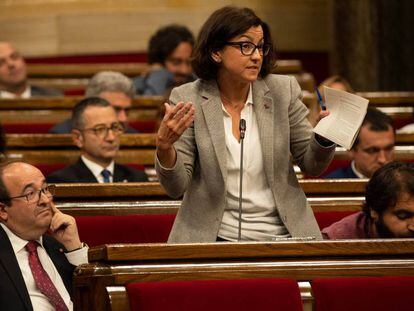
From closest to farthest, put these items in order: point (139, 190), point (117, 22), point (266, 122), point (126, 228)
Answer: point (266, 122)
point (126, 228)
point (139, 190)
point (117, 22)

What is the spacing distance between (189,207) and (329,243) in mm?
451

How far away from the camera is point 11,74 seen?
5.49 metres

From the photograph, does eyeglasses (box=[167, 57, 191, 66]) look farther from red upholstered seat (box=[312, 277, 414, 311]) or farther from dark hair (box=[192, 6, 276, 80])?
red upholstered seat (box=[312, 277, 414, 311])

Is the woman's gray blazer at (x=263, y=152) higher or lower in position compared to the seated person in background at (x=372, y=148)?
higher

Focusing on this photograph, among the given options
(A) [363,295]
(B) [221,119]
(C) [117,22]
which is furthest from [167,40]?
(A) [363,295]

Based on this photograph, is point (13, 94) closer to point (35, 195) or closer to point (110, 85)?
point (110, 85)

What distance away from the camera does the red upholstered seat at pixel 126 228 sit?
3100mm

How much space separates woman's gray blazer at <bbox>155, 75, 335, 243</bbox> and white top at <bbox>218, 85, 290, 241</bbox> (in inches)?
1.0

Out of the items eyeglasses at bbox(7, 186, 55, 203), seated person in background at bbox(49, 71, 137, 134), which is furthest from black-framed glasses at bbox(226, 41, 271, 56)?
seated person in background at bbox(49, 71, 137, 134)

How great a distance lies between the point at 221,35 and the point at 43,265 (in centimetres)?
74

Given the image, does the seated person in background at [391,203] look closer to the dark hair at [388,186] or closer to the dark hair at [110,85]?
the dark hair at [388,186]

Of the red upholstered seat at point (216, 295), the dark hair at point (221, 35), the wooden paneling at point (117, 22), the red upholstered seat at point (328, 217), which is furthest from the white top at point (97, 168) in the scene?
the wooden paneling at point (117, 22)

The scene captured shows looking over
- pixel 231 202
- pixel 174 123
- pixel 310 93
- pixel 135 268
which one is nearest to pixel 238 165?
pixel 231 202

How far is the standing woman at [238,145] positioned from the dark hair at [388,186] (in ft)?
Result: 0.64
